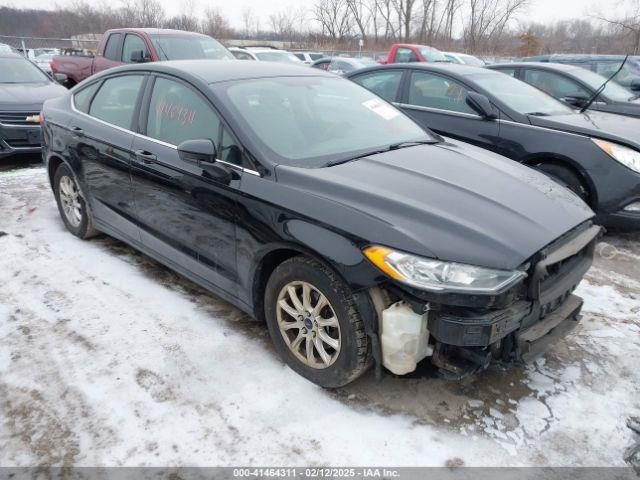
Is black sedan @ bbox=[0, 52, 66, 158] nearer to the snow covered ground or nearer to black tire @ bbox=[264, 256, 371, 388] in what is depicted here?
the snow covered ground

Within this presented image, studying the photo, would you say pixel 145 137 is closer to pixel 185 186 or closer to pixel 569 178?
pixel 185 186

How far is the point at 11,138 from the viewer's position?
→ 6.63 metres

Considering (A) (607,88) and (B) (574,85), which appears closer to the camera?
(B) (574,85)

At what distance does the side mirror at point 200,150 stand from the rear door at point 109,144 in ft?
3.08

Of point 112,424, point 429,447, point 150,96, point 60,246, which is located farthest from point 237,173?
point 60,246

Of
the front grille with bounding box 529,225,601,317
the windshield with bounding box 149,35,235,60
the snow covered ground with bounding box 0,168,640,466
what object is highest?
the windshield with bounding box 149,35,235,60

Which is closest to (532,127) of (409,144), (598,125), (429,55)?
(598,125)

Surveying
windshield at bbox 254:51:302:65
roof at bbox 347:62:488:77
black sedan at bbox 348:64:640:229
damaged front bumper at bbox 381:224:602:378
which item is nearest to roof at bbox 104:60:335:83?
black sedan at bbox 348:64:640:229

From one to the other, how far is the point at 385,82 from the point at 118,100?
341 centimetres

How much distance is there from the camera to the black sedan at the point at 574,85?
682 cm

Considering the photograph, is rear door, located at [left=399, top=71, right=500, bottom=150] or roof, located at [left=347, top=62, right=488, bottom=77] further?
roof, located at [left=347, top=62, right=488, bottom=77]

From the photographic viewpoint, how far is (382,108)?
3.70 metres

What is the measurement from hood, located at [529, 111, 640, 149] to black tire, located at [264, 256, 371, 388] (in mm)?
3472

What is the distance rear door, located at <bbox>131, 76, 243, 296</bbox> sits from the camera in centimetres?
289
